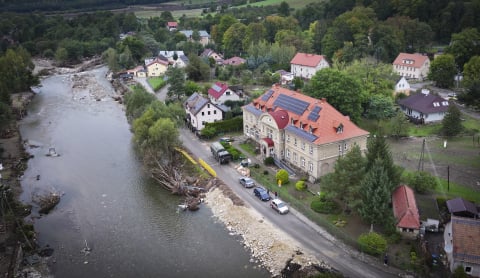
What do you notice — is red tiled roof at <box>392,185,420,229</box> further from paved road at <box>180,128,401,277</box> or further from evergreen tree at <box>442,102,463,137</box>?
evergreen tree at <box>442,102,463,137</box>

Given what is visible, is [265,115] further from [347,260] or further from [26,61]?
[26,61]

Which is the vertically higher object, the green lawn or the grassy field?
the grassy field

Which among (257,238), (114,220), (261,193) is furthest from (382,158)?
(114,220)

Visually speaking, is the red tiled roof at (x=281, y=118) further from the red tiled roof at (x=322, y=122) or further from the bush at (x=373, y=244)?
the bush at (x=373, y=244)

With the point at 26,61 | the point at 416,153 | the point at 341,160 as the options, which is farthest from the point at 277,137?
the point at 26,61

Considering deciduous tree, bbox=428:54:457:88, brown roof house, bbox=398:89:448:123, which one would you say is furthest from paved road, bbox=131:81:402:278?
deciduous tree, bbox=428:54:457:88

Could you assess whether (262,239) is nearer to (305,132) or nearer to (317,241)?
(317,241)
